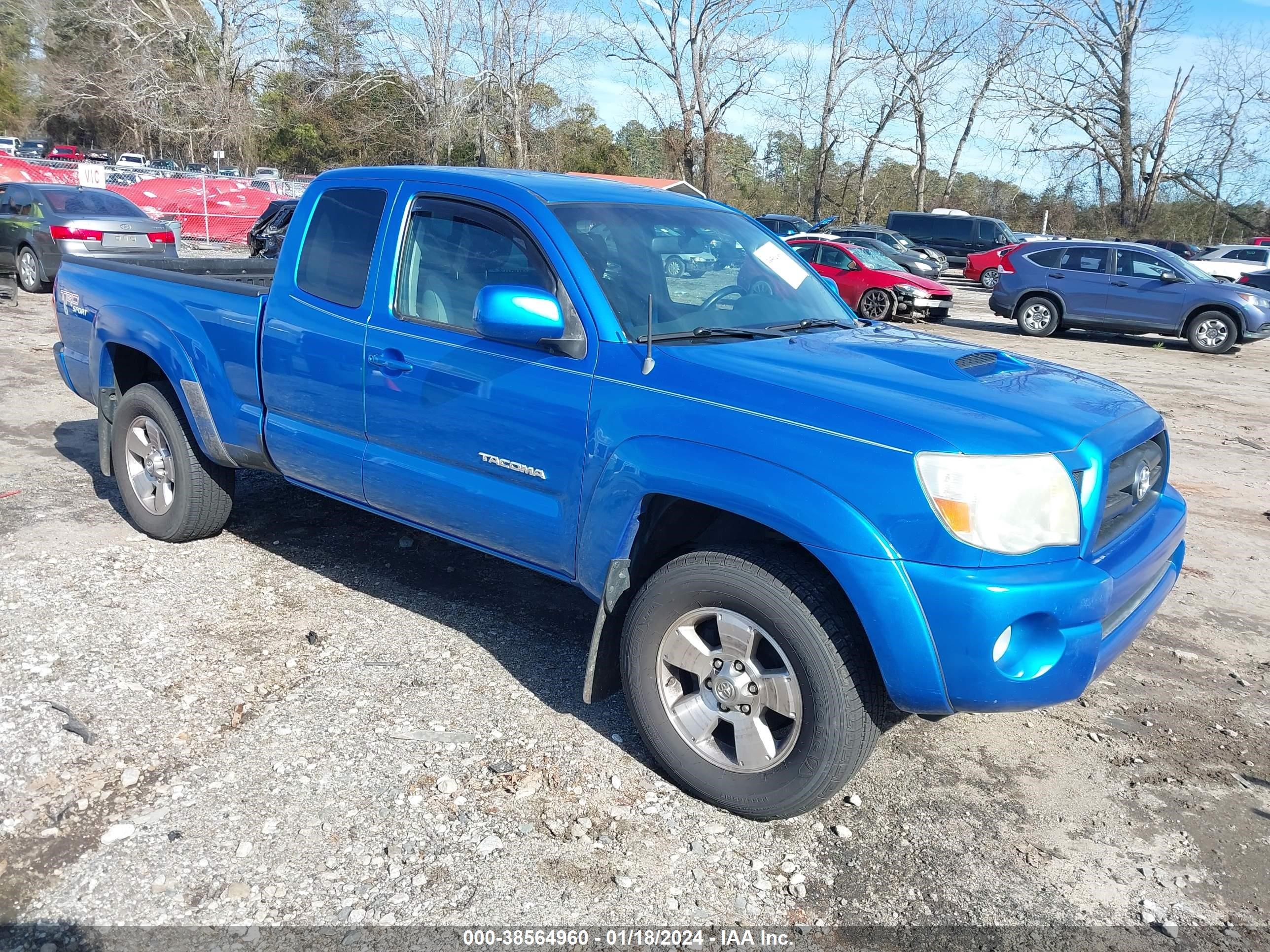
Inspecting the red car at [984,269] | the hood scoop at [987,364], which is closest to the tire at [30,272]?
the hood scoop at [987,364]

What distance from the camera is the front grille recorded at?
3.12 meters

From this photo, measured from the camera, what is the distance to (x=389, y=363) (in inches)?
154

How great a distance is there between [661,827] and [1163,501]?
2.15 m

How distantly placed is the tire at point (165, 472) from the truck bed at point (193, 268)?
580mm

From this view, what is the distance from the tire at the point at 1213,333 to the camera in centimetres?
1639

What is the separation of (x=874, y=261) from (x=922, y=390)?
16.5 meters

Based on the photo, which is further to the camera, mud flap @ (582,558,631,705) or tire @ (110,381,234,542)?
tire @ (110,381,234,542)

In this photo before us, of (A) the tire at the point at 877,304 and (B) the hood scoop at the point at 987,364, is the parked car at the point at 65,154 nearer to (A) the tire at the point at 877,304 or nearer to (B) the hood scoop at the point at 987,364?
(A) the tire at the point at 877,304

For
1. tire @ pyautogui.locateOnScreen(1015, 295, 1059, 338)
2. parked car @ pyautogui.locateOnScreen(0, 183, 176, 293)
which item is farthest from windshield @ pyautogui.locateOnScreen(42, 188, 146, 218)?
tire @ pyautogui.locateOnScreen(1015, 295, 1059, 338)

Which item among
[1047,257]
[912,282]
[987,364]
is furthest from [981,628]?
[1047,257]

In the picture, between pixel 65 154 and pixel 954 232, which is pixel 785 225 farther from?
pixel 65 154

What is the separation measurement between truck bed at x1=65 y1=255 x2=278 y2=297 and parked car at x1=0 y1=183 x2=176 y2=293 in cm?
912

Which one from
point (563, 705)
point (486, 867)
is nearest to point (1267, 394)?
point (563, 705)

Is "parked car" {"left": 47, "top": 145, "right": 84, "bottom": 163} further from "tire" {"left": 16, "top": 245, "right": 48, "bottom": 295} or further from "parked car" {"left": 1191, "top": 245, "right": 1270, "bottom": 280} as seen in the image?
"parked car" {"left": 1191, "top": 245, "right": 1270, "bottom": 280}
